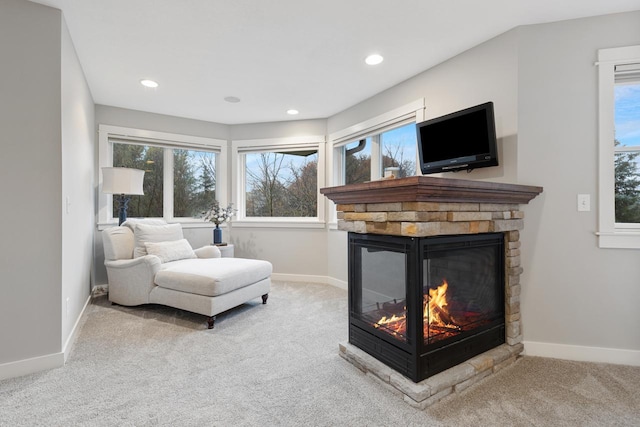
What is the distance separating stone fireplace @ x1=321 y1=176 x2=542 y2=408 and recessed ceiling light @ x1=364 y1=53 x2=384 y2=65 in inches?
53.6

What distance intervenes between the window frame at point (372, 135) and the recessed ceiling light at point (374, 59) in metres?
0.56

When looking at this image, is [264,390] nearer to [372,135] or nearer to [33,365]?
[33,365]

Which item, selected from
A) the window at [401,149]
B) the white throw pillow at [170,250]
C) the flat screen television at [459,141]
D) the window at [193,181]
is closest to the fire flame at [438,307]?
the flat screen television at [459,141]

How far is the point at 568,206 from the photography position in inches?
86.8

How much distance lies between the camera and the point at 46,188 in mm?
2027

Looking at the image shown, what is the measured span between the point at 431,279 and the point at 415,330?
0.31 meters

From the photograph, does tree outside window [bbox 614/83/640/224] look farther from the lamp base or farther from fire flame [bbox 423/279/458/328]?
the lamp base

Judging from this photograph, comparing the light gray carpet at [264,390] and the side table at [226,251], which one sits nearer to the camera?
the light gray carpet at [264,390]

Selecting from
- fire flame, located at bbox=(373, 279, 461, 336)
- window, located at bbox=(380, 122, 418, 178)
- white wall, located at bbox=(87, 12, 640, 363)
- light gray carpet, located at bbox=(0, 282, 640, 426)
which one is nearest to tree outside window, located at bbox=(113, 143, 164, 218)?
light gray carpet, located at bbox=(0, 282, 640, 426)

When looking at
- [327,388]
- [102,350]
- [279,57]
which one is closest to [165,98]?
[279,57]

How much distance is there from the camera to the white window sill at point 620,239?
6.84 feet

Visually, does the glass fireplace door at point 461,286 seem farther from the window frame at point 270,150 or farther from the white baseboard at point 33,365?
the window frame at point 270,150

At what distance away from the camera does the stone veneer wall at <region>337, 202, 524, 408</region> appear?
1.72 metres

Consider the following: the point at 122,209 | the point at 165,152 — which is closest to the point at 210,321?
the point at 122,209
